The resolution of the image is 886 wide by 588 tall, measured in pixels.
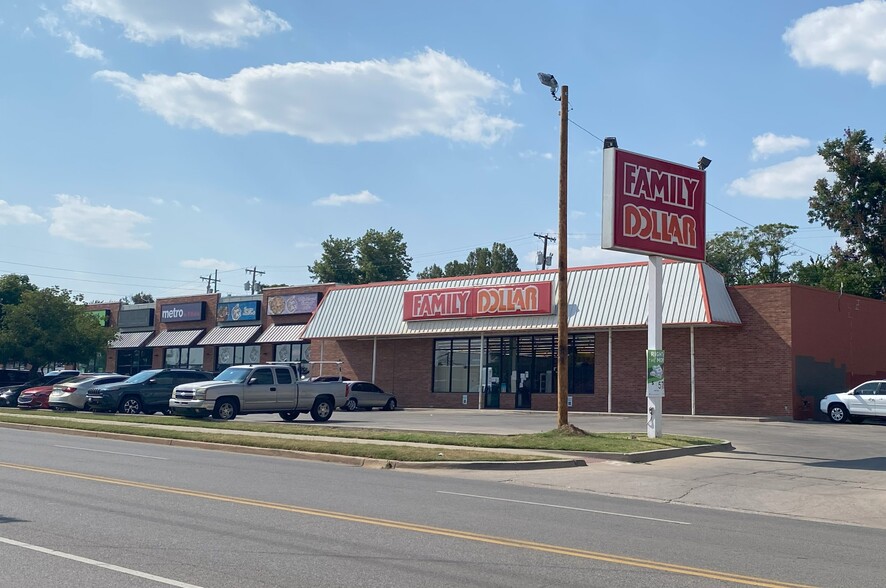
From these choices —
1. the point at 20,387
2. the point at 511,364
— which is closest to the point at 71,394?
the point at 20,387

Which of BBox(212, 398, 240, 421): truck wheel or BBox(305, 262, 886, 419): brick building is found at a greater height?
BBox(305, 262, 886, 419): brick building

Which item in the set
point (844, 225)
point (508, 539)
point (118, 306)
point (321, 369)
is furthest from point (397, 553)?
point (118, 306)

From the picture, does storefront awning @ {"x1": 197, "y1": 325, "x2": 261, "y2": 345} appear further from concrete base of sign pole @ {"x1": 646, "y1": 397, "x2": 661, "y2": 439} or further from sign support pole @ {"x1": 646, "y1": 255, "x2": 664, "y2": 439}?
concrete base of sign pole @ {"x1": 646, "y1": 397, "x2": 661, "y2": 439}

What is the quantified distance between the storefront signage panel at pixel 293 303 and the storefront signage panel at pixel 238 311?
4.39ft

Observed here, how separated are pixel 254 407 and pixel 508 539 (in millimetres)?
20253

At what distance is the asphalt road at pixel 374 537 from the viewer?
287 inches

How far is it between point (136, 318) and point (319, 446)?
48.1 meters

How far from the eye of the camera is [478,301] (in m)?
39.8

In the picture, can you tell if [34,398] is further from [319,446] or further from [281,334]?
[319,446]

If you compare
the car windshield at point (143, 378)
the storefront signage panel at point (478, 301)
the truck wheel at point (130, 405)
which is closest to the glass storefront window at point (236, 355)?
the storefront signage panel at point (478, 301)

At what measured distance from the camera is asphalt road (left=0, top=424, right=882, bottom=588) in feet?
23.9

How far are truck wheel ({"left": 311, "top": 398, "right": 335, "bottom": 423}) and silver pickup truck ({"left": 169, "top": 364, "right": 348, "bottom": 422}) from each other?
94 mm

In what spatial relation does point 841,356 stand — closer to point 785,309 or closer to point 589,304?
point 785,309

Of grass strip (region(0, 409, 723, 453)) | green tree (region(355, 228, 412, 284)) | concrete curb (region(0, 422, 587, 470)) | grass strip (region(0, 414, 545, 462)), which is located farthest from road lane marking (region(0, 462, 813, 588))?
green tree (region(355, 228, 412, 284))
